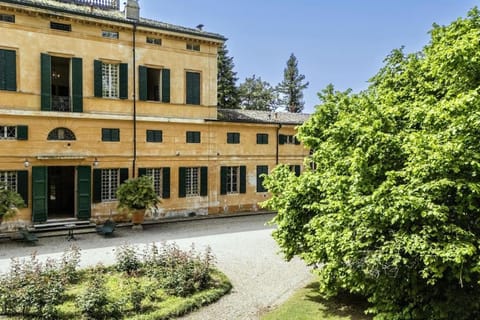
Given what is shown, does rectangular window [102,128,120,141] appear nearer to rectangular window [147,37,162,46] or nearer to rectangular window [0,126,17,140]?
Answer: rectangular window [0,126,17,140]

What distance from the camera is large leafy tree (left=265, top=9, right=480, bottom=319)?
6.76 metres

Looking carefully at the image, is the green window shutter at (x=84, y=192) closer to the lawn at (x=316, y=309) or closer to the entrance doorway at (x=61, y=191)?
the entrance doorway at (x=61, y=191)

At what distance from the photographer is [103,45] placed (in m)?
19.1

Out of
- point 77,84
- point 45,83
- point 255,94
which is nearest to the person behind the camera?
point 45,83

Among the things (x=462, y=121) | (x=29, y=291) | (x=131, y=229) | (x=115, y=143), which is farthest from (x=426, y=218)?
(x=115, y=143)

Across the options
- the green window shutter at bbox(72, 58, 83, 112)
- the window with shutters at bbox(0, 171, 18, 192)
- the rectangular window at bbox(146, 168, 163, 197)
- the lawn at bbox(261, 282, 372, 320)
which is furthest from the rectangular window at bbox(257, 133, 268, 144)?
the lawn at bbox(261, 282, 372, 320)

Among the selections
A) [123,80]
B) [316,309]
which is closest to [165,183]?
[123,80]

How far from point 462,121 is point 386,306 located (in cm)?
395

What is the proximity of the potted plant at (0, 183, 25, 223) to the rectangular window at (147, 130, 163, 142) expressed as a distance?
675cm

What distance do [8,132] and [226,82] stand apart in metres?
31.6

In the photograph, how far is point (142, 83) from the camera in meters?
20.2

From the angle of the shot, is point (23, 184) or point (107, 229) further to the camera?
point (23, 184)

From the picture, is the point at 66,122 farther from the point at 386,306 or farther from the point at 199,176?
the point at 386,306

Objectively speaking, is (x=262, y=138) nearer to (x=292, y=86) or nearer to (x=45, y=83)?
(x=45, y=83)
